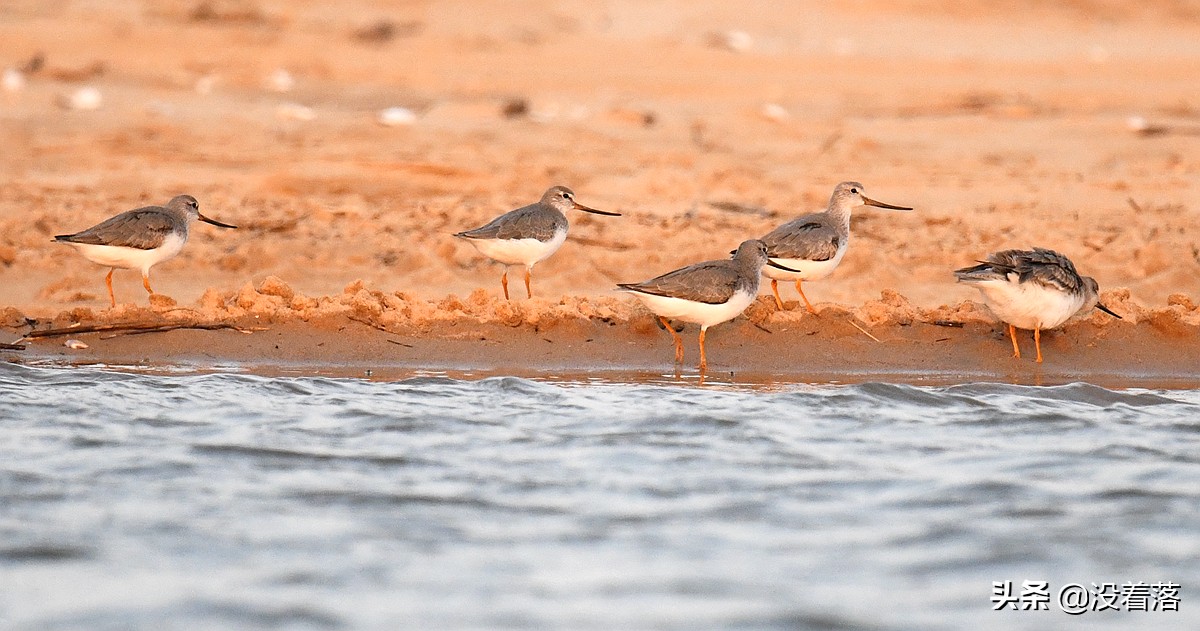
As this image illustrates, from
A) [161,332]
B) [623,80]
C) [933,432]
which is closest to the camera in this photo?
[933,432]

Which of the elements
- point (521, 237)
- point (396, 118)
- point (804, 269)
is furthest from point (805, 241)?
point (396, 118)

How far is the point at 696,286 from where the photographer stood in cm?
832

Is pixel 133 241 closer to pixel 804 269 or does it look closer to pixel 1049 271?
pixel 804 269

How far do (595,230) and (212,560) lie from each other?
622 cm

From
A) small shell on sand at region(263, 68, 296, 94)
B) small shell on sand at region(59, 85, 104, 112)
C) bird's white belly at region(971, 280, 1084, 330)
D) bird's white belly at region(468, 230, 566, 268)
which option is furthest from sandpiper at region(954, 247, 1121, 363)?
small shell on sand at region(263, 68, 296, 94)

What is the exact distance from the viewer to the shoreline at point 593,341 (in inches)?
337

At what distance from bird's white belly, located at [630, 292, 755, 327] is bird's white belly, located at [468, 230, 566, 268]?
1176 millimetres

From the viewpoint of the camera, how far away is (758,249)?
8.84 metres

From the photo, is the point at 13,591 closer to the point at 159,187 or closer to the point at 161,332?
the point at 161,332

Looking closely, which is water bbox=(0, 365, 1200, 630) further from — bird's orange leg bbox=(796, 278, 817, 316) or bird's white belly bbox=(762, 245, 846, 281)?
bird's white belly bbox=(762, 245, 846, 281)

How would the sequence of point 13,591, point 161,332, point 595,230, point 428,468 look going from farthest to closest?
point 595,230, point 161,332, point 428,468, point 13,591

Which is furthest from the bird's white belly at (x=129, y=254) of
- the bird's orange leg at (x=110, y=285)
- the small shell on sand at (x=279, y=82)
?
the small shell on sand at (x=279, y=82)

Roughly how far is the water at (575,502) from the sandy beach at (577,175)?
0.84 meters

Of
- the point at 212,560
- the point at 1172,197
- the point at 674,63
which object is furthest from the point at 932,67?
the point at 212,560
